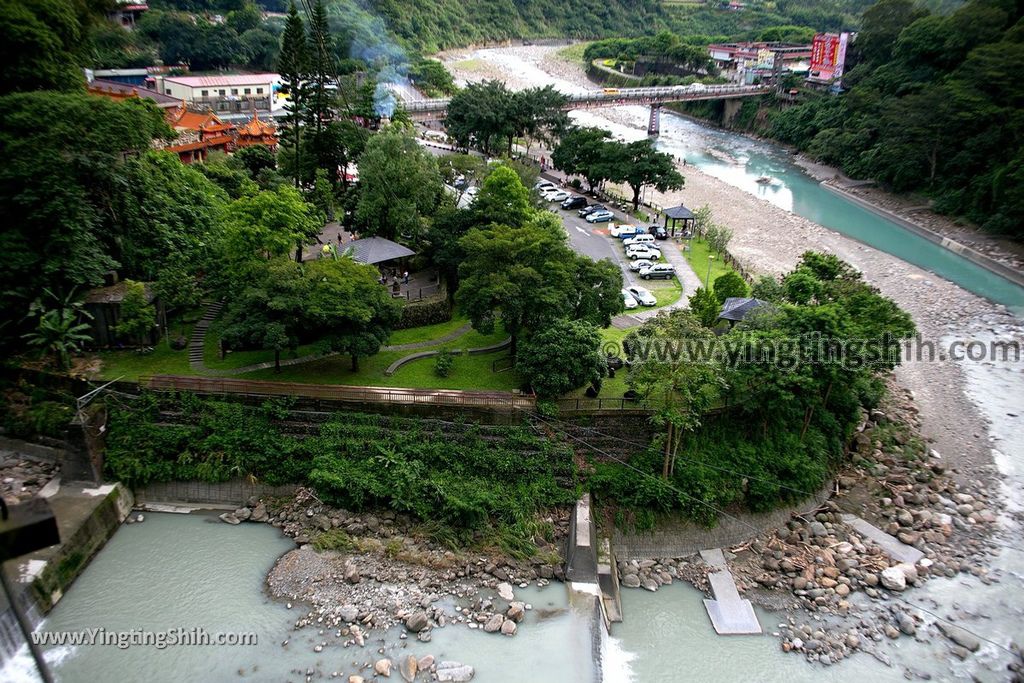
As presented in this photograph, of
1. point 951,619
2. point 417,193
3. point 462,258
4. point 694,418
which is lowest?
point 951,619

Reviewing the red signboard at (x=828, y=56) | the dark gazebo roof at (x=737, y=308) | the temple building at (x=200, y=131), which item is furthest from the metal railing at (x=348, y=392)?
the red signboard at (x=828, y=56)

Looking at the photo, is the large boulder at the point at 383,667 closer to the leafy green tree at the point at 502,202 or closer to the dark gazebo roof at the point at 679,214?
the leafy green tree at the point at 502,202

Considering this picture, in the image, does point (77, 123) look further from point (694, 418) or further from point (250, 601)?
point (694, 418)

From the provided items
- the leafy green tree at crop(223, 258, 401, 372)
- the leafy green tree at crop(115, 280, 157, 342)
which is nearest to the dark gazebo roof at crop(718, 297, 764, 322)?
the leafy green tree at crop(223, 258, 401, 372)

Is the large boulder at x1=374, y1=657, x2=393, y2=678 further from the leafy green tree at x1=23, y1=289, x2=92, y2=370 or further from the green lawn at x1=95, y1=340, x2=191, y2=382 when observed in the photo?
the leafy green tree at x1=23, y1=289, x2=92, y2=370

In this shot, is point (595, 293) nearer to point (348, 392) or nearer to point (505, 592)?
point (348, 392)

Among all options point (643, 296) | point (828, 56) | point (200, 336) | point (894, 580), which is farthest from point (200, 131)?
point (828, 56)

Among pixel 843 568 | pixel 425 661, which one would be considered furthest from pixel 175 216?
pixel 843 568
